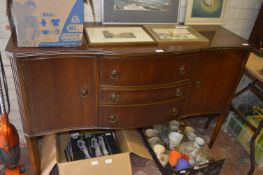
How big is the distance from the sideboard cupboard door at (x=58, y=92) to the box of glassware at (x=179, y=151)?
60 cm

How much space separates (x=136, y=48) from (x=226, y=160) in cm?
126

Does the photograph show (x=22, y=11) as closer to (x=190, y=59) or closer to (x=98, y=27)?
(x=98, y=27)

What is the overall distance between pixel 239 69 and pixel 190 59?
1.32 ft

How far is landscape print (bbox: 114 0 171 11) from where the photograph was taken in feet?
5.00

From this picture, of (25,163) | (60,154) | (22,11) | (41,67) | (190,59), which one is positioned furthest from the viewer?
(25,163)

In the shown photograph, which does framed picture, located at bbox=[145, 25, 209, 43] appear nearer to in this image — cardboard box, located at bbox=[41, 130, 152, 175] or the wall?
the wall

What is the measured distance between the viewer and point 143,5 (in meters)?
1.57

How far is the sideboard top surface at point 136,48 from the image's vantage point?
1111 millimetres

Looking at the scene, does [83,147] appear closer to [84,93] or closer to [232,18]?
[84,93]

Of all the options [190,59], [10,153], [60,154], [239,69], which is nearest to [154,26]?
[190,59]

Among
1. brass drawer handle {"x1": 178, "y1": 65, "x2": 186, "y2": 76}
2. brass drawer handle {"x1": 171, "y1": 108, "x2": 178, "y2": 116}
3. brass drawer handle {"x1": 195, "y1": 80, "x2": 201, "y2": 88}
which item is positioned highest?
brass drawer handle {"x1": 178, "y1": 65, "x2": 186, "y2": 76}

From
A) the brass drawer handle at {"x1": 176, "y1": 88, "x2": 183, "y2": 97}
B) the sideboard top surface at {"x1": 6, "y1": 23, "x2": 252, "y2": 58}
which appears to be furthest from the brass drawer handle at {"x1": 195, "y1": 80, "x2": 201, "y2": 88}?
the sideboard top surface at {"x1": 6, "y1": 23, "x2": 252, "y2": 58}

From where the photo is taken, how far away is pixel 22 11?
105 cm

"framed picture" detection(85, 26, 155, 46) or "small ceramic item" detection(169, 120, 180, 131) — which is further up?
"framed picture" detection(85, 26, 155, 46)
